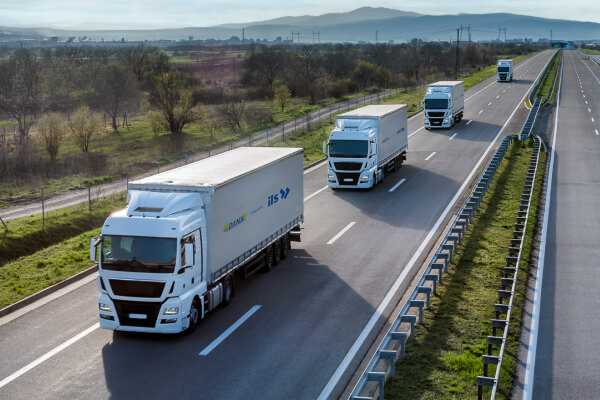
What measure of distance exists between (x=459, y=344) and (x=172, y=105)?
171 ft

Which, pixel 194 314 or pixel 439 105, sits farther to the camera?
pixel 439 105

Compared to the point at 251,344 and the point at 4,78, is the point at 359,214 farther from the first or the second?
the point at 4,78

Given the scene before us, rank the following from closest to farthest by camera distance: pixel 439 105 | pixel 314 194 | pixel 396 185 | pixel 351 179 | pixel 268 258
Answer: pixel 268 258 < pixel 314 194 < pixel 351 179 < pixel 396 185 < pixel 439 105

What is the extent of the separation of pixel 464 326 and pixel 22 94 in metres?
63.3

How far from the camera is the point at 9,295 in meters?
17.8

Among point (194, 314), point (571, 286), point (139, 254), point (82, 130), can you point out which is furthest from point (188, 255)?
point (82, 130)

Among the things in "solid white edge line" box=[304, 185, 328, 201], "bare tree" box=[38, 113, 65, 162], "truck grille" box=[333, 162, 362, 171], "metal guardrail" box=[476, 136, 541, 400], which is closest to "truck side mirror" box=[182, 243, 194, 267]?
"metal guardrail" box=[476, 136, 541, 400]

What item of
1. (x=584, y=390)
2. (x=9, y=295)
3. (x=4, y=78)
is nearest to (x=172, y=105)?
(x=4, y=78)

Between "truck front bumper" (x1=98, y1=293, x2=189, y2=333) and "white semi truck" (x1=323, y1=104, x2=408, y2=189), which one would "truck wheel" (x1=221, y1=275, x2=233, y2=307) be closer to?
"truck front bumper" (x1=98, y1=293, x2=189, y2=333)

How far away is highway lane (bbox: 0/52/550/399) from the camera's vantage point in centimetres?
1237

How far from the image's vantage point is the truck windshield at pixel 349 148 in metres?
29.6

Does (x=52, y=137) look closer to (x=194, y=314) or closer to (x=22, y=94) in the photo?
(x=22, y=94)

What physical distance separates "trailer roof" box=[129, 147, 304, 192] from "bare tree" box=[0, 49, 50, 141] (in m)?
46.4

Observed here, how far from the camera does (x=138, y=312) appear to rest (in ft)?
46.3
